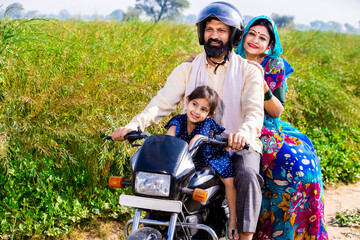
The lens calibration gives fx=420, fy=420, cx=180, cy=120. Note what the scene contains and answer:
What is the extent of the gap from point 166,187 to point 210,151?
67 cm

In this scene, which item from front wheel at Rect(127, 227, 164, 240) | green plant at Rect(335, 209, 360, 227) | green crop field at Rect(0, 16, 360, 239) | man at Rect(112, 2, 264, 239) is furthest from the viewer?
green plant at Rect(335, 209, 360, 227)

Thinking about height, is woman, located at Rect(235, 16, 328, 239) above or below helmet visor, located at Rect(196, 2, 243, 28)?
below

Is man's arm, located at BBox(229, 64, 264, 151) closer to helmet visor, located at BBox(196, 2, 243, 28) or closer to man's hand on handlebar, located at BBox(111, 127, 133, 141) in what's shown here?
helmet visor, located at BBox(196, 2, 243, 28)

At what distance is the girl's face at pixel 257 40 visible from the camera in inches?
155

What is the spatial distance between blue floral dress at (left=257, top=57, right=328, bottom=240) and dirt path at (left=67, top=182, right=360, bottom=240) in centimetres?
150

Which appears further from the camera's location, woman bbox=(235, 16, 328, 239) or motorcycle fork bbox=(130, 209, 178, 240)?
woman bbox=(235, 16, 328, 239)

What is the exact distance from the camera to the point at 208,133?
2898mm

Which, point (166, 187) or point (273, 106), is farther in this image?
point (273, 106)

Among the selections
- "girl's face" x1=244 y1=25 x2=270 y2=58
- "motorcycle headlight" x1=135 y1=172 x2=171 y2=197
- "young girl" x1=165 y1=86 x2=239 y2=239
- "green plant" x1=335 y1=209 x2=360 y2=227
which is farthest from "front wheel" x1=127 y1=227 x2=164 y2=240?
"green plant" x1=335 y1=209 x2=360 y2=227

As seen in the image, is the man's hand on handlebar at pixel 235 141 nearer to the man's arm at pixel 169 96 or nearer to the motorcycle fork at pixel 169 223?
the motorcycle fork at pixel 169 223

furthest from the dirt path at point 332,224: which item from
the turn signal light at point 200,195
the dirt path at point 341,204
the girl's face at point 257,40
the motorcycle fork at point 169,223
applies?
the girl's face at point 257,40

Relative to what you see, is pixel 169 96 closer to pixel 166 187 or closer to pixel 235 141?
pixel 235 141

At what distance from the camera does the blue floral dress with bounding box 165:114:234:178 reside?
2842 millimetres

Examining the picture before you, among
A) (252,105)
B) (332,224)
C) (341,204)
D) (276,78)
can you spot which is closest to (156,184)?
(252,105)
